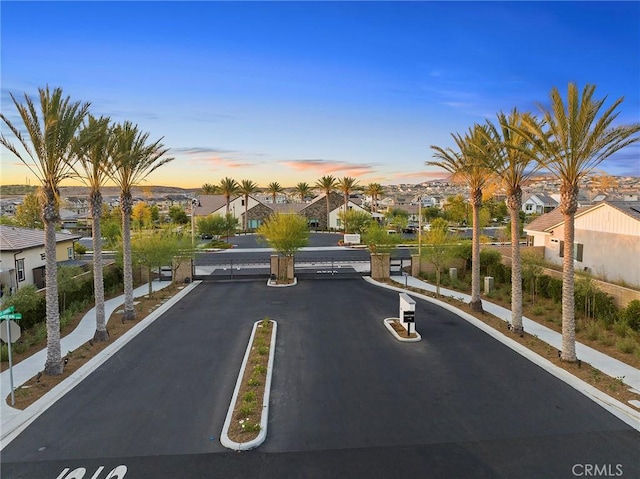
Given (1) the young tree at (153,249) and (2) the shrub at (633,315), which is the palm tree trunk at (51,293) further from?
(2) the shrub at (633,315)

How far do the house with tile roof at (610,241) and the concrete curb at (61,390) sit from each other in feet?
81.4

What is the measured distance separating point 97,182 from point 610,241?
28057mm

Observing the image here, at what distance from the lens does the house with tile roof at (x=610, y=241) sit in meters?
24.3

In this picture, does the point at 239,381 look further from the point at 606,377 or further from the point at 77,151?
the point at 606,377

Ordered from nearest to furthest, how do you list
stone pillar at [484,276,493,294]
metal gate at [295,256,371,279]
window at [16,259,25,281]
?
window at [16,259,25,281] < stone pillar at [484,276,493,294] < metal gate at [295,256,371,279]

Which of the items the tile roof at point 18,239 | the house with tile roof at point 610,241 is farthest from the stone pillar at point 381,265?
the tile roof at point 18,239

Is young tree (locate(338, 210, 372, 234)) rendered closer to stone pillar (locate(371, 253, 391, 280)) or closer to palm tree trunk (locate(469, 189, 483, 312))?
stone pillar (locate(371, 253, 391, 280))

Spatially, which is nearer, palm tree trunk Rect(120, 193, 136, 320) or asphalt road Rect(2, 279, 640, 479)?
asphalt road Rect(2, 279, 640, 479)

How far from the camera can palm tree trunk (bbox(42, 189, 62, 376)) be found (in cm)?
1416

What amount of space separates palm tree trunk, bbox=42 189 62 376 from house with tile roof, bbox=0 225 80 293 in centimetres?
1177

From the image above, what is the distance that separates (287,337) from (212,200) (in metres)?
79.0

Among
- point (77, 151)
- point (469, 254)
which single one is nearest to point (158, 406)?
point (77, 151)

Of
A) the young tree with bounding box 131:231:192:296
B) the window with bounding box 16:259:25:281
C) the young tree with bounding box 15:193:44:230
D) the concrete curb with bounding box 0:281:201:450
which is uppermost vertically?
the young tree with bounding box 15:193:44:230

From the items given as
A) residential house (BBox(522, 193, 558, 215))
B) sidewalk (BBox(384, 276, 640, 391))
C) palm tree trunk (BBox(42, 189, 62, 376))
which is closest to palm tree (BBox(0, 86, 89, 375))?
palm tree trunk (BBox(42, 189, 62, 376))
